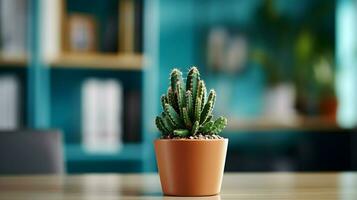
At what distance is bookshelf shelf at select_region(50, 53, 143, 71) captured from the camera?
328 centimetres

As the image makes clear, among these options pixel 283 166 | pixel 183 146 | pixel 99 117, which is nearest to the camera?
pixel 183 146

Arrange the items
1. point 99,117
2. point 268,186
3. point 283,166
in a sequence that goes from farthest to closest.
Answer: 1. point 283,166
2. point 99,117
3. point 268,186

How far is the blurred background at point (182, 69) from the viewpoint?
3.22 m

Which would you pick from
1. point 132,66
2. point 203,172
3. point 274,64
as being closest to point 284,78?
point 274,64

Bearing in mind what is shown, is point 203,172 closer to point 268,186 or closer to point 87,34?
point 268,186

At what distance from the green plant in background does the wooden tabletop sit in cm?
12

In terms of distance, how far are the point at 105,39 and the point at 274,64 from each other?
3.40ft

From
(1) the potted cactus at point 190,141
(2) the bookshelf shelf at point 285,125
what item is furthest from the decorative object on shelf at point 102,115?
(1) the potted cactus at point 190,141

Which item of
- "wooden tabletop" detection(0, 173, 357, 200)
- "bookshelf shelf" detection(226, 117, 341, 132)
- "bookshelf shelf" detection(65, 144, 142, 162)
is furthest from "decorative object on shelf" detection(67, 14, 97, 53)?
"wooden tabletop" detection(0, 173, 357, 200)

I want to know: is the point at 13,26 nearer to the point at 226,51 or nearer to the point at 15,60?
the point at 15,60

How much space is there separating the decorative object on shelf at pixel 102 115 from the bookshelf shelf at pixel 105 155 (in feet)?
A: 0.18

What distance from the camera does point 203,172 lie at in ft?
3.62

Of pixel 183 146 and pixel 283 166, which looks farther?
pixel 283 166

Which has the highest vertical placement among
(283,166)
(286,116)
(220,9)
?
(220,9)
